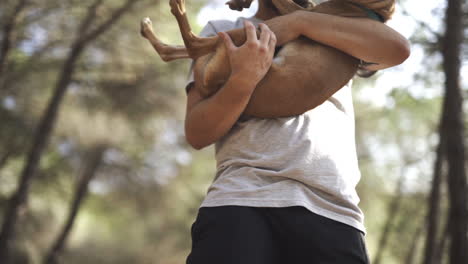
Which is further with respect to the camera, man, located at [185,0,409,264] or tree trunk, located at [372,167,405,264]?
tree trunk, located at [372,167,405,264]

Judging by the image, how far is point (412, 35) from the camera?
475cm

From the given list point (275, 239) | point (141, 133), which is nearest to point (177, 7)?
point (275, 239)

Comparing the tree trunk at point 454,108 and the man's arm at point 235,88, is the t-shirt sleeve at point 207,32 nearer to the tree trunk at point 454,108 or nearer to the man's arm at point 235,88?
the man's arm at point 235,88

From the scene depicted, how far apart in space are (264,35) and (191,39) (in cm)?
24

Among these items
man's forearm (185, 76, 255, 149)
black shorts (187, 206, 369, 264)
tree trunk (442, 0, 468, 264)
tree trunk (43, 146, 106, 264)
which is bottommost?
tree trunk (43, 146, 106, 264)

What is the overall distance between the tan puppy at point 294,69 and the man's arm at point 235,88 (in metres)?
0.05

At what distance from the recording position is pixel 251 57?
4.19 feet

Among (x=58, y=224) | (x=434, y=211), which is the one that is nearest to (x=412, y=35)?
(x=434, y=211)

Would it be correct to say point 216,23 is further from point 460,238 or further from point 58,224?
point 58,224

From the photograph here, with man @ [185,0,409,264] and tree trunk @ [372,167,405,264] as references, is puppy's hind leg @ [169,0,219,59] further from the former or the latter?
tree trunk @ [372,167,405,264]

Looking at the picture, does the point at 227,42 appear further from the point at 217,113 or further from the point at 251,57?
the point at 217,113

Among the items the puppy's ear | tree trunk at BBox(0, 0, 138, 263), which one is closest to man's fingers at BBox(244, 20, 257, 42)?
the puppy's ear

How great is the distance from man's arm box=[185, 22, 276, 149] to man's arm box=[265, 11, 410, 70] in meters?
0.10

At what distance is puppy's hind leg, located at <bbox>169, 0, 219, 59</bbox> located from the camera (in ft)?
4.61
